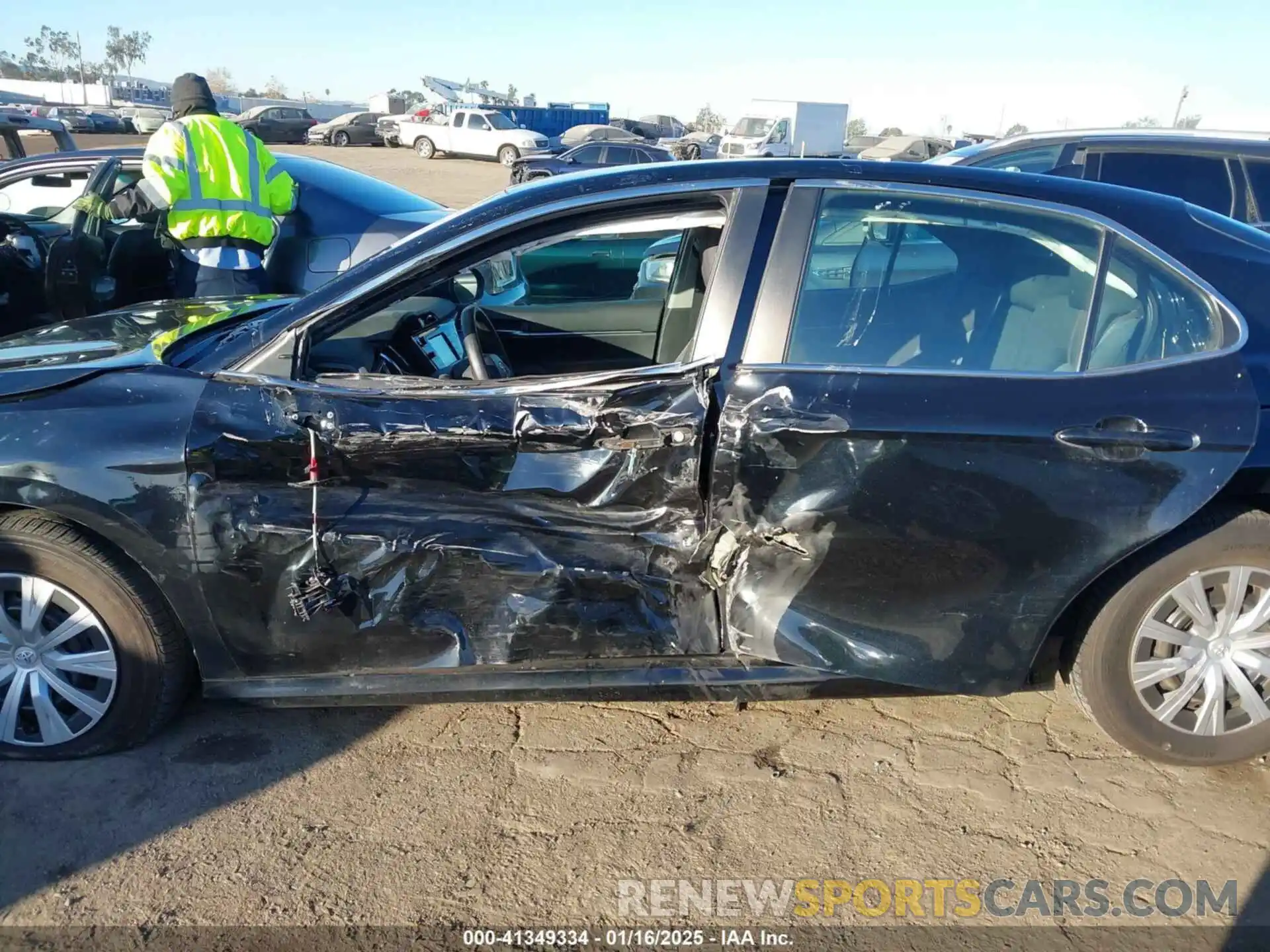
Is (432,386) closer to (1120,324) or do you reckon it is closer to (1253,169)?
(1120,324)

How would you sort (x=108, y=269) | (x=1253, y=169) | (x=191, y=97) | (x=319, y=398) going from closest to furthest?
(x=319, y=398)
(x=191, y=97)
(x=108, y=269)
(x=1253, y=169)

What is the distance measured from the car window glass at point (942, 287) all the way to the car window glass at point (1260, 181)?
5.26m

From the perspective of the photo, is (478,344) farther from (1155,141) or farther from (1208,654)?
(1155,141)

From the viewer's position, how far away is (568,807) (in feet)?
8.84

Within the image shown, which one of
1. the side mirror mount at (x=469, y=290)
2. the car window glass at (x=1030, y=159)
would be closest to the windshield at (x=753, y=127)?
the car window glass at (x=1030, y=159)

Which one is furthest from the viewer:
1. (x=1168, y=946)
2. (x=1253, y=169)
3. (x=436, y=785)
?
(x=1253, y=169)

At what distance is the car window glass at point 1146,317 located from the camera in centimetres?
261

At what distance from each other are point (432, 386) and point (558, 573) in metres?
0.64

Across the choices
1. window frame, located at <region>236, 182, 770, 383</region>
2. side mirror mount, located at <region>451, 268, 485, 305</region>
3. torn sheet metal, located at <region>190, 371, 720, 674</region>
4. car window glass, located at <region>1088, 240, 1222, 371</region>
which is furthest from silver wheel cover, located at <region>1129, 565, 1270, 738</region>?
side mirror mount, located at <region>451, 268, 485, 305</region>

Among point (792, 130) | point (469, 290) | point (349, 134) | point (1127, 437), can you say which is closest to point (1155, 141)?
point (1127, 437)

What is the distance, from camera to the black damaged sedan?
255 centimetres

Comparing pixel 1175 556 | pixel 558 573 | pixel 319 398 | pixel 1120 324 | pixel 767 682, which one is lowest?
pixel 767 682

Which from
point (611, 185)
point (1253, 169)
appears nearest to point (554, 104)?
point (1253, 169)

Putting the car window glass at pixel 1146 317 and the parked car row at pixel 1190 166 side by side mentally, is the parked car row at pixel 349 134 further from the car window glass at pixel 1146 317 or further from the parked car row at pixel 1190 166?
the car window glass at pixel 1146 317
